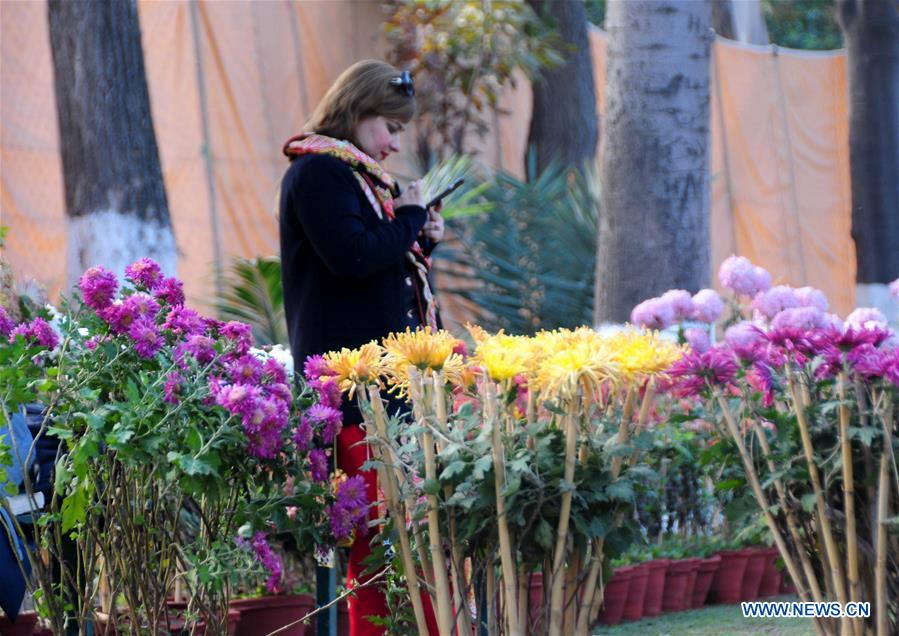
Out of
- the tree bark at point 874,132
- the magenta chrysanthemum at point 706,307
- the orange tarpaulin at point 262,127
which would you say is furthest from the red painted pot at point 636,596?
the tree bark at point 874,132

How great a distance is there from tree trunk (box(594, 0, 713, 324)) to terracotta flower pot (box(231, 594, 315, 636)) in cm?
295

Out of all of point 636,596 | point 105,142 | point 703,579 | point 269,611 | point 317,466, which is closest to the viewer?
point 317,466

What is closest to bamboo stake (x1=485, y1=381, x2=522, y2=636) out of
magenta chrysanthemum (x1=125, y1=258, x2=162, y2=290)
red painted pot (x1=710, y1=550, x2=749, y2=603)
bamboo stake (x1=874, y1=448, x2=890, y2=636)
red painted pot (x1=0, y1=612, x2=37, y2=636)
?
bamboo stake (x1=874, y1=448, x2=890, y2=636)

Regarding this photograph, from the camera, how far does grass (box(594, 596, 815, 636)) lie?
5.31 m

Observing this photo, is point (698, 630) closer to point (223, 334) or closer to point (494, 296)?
point (223, 334)

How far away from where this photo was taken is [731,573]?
644 cm

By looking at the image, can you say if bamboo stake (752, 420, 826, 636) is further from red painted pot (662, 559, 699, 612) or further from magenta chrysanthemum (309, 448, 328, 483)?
red painted pot (662, 559, 699, 612)

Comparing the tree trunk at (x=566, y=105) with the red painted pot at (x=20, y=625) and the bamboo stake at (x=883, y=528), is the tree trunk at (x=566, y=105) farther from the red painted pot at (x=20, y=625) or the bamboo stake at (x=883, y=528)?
the bamboo stake at (x=883, y=528)

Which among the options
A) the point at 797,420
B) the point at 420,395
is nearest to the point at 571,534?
the point at 420,395

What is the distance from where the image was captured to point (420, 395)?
8.55 ft

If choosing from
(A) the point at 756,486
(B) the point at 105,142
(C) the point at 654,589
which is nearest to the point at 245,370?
(A) the point at 756,486

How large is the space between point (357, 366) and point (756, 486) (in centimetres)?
83

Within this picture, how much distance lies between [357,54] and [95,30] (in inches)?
232

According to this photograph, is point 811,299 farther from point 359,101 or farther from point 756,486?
point 359,101
